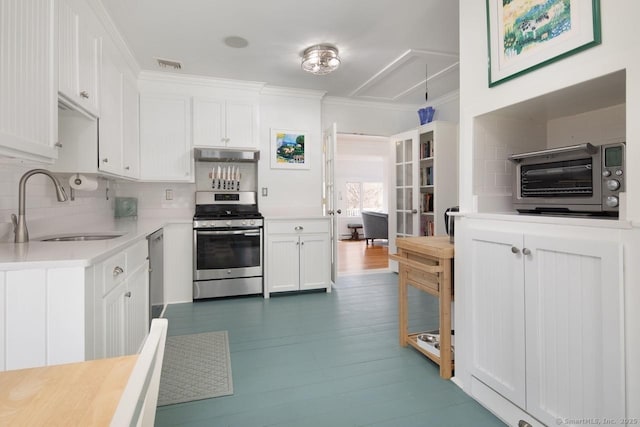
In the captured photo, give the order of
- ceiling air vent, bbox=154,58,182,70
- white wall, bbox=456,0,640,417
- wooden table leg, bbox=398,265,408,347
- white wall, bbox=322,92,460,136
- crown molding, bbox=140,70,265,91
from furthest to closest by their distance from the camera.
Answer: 1. white wall, bbox=322,92,460,136
2. crown molding, bbox=140,70,265,91
3. ceiling air vent, bbox=154,58,182,70
4. wooden table leg, bbox=398,265,408,347
5. white wall, bbox=456,0,640,417

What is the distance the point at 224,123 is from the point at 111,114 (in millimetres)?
1287

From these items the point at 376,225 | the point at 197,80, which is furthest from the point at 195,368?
the point at 376,225

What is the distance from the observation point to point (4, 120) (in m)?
1.20

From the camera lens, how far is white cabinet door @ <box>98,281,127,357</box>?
1419 mm

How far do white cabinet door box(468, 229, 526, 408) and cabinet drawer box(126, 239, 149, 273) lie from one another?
1.90 metres

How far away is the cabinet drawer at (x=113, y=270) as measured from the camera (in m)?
1.40

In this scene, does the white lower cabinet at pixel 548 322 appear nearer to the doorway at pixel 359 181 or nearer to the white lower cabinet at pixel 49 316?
the white lower cabinet at pixel 49 316

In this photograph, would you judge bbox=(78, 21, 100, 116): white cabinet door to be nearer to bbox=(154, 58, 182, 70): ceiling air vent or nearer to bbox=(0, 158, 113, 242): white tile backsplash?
bbox=(0, 158, 113, 242): white tile backsplash

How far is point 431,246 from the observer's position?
6.62ft

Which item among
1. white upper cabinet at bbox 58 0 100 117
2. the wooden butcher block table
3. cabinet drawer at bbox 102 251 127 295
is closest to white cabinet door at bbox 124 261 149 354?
cabinet drawer at bbox 102 251 127 295

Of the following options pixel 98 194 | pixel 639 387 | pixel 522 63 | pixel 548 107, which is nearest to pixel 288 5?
pixel 522 63

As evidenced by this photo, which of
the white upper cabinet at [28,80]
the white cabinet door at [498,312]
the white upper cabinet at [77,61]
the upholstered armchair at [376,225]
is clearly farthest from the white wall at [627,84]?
the upholstered armchair at [376,225]

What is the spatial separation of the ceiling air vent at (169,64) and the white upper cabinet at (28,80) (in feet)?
5.39

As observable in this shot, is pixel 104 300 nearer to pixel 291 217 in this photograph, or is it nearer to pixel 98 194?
pixel 98 194
